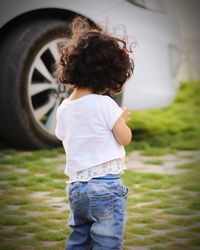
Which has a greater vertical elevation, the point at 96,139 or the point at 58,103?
the point at 96,139

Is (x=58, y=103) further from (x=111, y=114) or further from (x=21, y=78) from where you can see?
(x=111, y=114)

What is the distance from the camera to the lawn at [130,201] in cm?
394

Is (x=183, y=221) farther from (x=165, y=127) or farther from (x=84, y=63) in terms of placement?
(x=165, y=127)

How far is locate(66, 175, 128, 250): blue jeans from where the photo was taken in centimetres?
311

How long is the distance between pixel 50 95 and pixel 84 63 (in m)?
3.01

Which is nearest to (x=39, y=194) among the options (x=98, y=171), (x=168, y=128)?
(x=98, y=171)

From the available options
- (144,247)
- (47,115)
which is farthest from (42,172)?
(144,247)

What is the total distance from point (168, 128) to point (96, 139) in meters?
4.31

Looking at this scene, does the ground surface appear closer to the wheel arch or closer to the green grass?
the green grass

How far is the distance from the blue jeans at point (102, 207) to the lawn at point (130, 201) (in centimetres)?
68

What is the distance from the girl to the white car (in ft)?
8.98

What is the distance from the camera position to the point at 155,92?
6.46 meters

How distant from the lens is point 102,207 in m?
3.11

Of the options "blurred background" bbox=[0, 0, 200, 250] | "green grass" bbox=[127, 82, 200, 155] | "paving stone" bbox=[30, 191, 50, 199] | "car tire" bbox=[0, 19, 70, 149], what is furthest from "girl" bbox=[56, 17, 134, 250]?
"green grass" bbox=[127, 82, 200, 155]
